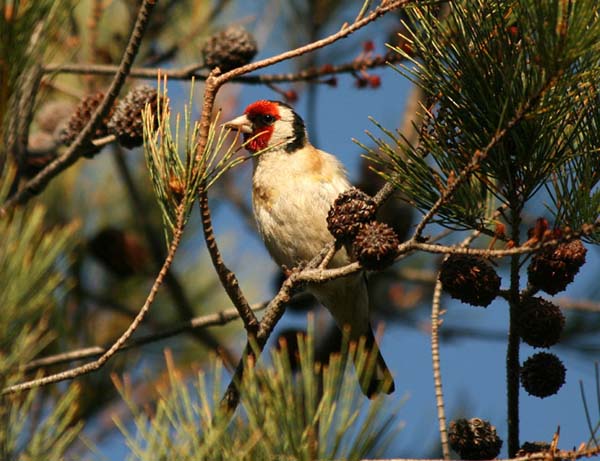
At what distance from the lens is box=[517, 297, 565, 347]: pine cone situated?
1883 millimetres

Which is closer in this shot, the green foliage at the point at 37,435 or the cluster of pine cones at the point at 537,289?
the green foliage at the point at 37,435

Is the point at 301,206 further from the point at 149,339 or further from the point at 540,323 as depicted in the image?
the point at 540,323

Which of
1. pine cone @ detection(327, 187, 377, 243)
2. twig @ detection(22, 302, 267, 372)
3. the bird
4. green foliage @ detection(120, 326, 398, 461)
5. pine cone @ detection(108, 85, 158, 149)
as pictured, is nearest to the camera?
green foliage @ detection(120, 326, 398, 461)

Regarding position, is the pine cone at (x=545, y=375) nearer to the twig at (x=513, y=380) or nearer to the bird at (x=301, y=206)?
the twig at (x=513, y=380)

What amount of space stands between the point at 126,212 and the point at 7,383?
131 inches

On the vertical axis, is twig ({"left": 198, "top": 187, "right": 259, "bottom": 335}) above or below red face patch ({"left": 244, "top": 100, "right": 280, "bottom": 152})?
below

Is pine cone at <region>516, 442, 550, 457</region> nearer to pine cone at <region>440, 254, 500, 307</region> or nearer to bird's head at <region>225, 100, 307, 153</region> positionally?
pine cone at <region>440, 254, 500, 307</region>

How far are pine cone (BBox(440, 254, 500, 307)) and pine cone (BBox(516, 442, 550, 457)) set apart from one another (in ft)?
0.95

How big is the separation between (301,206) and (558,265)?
5.45 feet

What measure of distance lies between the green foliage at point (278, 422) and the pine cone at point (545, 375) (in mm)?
567

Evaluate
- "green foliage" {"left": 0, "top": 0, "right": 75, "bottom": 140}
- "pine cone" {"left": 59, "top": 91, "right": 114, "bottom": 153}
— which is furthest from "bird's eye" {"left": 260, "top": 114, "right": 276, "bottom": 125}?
"green foliage" {"left": 0, "top": 0, "right": 75, "bottom": 140}

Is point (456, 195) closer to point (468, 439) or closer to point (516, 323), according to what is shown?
point (516, 323)

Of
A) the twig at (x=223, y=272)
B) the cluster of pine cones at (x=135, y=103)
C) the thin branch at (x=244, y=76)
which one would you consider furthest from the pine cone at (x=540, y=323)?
the thin branch at (x=244, y=76)

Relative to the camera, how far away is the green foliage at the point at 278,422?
145 centimetres
